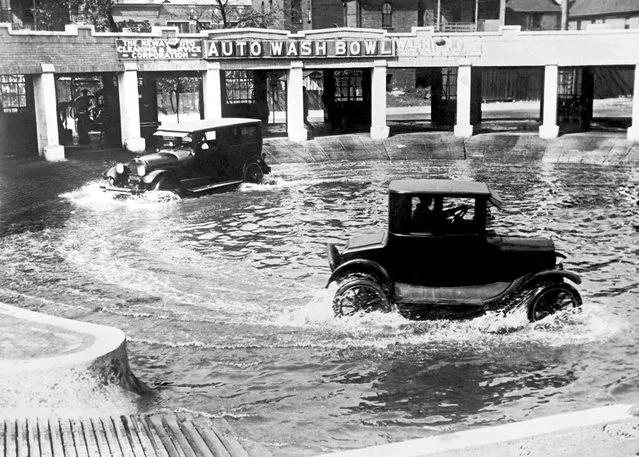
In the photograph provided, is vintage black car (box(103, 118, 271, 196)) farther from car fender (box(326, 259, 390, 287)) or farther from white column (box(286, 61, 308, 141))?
car fender (box(326, 259, 390, 287))

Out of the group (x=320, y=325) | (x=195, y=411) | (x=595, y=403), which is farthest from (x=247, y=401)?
(x=595, y=403)

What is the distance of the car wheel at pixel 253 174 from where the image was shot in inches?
1045

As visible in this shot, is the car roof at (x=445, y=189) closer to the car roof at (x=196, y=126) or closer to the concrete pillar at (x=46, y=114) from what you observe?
the car roof at (x=196, y=126)

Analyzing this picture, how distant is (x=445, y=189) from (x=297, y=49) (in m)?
24.2

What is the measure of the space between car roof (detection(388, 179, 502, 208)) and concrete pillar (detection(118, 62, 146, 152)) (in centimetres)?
2190

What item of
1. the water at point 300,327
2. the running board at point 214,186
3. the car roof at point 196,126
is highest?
the car roof at point 196,126

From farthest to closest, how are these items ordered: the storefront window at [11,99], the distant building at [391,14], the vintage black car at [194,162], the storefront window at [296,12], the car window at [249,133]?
the storefront window at [296,12] → the distant building at [391,14] → the storefront window at [11,99] → the car window at [249,133] → the vintage black car at [194,162]

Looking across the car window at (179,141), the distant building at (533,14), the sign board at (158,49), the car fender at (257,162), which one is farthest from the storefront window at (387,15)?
the car window at (179,141)

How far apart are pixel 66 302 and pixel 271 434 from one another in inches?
262

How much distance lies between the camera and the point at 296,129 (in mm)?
35812

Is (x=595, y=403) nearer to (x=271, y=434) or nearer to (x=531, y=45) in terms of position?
(x=271, y=434)

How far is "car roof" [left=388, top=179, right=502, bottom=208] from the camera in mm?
12320

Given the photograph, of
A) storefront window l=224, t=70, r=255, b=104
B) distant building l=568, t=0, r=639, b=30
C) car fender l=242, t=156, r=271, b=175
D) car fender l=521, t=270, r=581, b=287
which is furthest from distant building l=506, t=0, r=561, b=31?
car fender l=521, t=270, r=581, b=287

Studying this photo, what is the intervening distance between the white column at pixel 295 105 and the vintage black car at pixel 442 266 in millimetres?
23518
